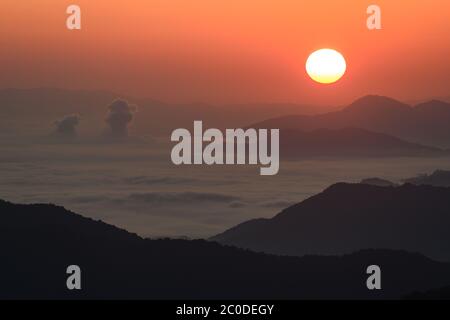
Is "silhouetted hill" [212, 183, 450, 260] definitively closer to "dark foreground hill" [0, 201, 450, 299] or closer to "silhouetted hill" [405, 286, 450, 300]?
"dark foreground hill" [0, 201, 450, 299]

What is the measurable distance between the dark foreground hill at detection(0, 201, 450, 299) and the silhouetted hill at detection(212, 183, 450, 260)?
163 ft

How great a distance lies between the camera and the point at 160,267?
357 ft

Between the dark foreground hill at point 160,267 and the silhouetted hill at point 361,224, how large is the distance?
49719 millimetres

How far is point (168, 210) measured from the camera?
179 metres

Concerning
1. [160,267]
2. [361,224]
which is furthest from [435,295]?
[361,224]

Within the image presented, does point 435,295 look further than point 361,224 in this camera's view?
No

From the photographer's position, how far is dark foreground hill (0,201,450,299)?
4003 inches

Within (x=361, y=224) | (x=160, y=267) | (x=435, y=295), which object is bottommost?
(x=435, y=295)

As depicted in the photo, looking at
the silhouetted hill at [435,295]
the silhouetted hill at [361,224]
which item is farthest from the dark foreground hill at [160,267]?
the silhouetted hill at [361,224]

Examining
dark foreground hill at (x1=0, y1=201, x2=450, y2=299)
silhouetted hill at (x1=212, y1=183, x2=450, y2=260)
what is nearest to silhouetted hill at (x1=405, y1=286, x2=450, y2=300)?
dark foreground hill at (x1=0, y1=201, x2=450, y2=299)

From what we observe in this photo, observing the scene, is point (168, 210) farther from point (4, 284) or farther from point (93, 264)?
point (4, 284)

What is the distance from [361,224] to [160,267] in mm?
79735

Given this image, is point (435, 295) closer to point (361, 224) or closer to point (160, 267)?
point (160, 267)
